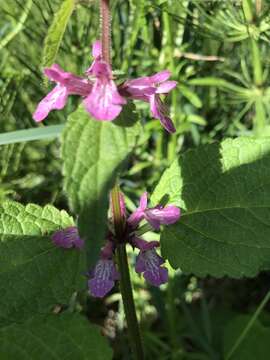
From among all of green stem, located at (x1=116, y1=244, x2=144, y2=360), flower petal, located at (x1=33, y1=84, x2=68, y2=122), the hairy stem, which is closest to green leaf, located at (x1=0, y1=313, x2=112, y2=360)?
green stem, located at (x1=116, y1=244, x2=144, y2=360)

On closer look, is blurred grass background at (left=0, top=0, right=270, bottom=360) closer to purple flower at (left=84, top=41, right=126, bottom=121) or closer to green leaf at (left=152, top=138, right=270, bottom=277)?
green leaf at (left=152, top=138, right=270, bottom=277)

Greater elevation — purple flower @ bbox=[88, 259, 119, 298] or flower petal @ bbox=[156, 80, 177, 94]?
flower petal @ bbox=[156, 80, 177, 94]

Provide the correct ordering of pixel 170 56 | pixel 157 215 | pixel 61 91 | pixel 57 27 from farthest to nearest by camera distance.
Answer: pixel 170 56 < pixel 157 215 < pixel 61 91 < pixel 57 27

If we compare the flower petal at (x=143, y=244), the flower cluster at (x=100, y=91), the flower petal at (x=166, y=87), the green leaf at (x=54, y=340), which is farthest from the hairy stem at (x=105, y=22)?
the green leaf at (x=54, y=340)

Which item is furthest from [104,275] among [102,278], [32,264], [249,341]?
[249,341]

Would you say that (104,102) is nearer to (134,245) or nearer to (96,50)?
(96,50)
